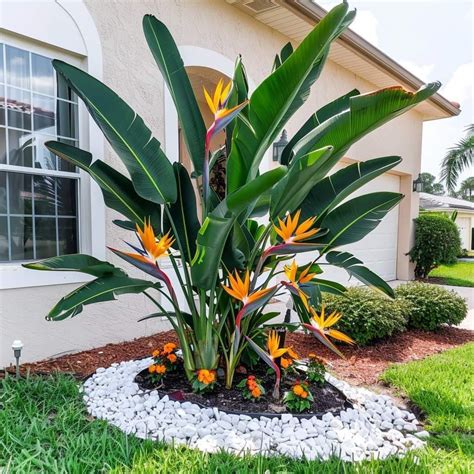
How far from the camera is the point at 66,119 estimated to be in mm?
4309

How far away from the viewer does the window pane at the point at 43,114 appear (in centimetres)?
405

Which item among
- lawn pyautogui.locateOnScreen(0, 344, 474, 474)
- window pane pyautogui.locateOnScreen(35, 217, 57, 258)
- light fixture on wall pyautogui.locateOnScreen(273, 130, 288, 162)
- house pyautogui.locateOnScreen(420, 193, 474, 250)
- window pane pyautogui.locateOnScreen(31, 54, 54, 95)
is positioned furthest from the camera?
house pyautogui.locateOnScreen(420, 193, 474, 250)

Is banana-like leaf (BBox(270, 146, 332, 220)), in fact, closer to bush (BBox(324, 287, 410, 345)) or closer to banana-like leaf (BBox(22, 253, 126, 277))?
banana-like leaf (BBox(22, 253, 126, 277))

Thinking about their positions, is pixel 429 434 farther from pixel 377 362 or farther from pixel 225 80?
pixel 225 80

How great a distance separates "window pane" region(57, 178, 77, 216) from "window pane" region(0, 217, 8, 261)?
0.58 m

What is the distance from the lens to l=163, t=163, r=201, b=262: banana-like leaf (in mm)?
3186

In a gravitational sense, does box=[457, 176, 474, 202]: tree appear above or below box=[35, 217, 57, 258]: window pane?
above

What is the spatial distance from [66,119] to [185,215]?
2225mm

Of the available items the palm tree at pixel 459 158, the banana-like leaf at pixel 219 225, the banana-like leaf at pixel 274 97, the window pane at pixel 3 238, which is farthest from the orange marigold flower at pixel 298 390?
the palm tree at pixel 459 158

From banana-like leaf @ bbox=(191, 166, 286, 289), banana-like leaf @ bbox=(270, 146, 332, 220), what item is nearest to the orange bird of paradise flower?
banana-like leaf @ bbox=(270, 146, 332, 220)

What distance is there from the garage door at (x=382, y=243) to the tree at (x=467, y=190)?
1714 inches

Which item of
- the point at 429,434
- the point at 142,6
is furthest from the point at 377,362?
the point at 142,6

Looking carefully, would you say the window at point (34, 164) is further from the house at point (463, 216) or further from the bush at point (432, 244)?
the house at point (463, 216)

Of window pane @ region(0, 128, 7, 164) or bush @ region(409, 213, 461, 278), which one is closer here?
window pane @ region(0, 128, 7, 164)
